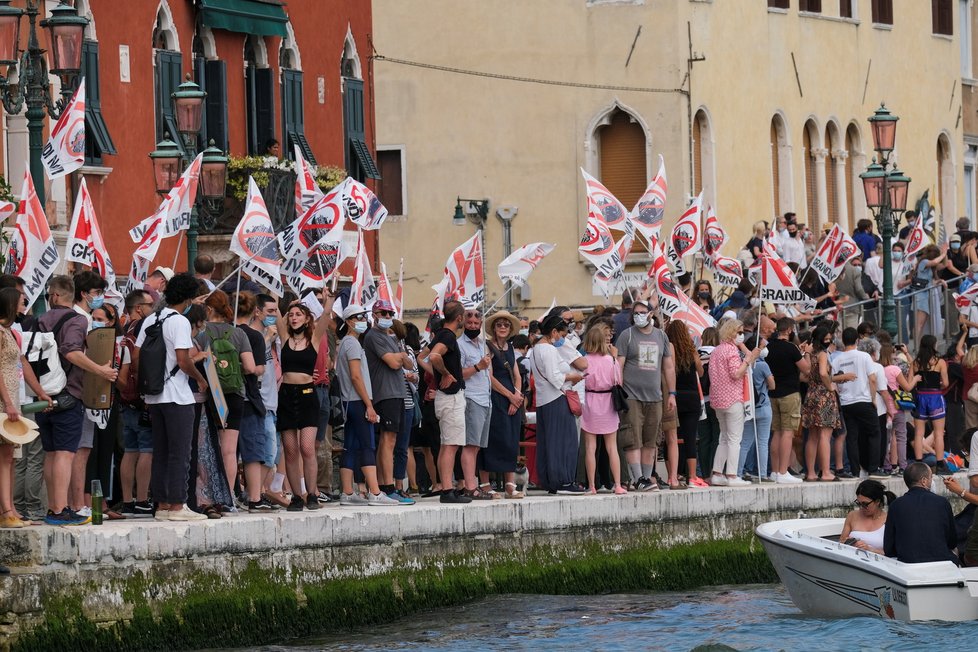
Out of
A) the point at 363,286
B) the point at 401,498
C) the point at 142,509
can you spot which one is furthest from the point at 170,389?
the point at 363,286

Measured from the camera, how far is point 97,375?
18438 millimetres

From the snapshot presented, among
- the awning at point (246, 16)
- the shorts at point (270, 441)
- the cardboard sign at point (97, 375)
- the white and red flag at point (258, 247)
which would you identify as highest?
the awning at point (246, 16)

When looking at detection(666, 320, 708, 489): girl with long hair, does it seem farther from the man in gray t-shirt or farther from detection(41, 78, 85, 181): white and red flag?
detection(41, 78, 85, 181): white and red flag

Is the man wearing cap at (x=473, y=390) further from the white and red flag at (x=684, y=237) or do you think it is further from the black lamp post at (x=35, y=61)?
the white and red flag at (x=684, y=237)

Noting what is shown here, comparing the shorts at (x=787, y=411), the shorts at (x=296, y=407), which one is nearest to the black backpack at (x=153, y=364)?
the shorts at (x=296, y=407)

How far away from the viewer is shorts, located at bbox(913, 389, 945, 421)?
1171 inches

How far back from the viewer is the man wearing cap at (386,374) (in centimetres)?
2194

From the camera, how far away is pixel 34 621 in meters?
17.6

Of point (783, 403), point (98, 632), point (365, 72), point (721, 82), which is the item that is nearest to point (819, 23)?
point (721, 82)

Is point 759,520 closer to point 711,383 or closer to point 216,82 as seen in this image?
point 711,383

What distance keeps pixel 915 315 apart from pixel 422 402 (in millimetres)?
14288

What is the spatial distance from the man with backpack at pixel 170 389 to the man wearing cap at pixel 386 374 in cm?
310

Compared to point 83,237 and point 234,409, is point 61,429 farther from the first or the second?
point 83,237

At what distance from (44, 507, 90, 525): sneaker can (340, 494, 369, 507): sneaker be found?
3.77 metres
